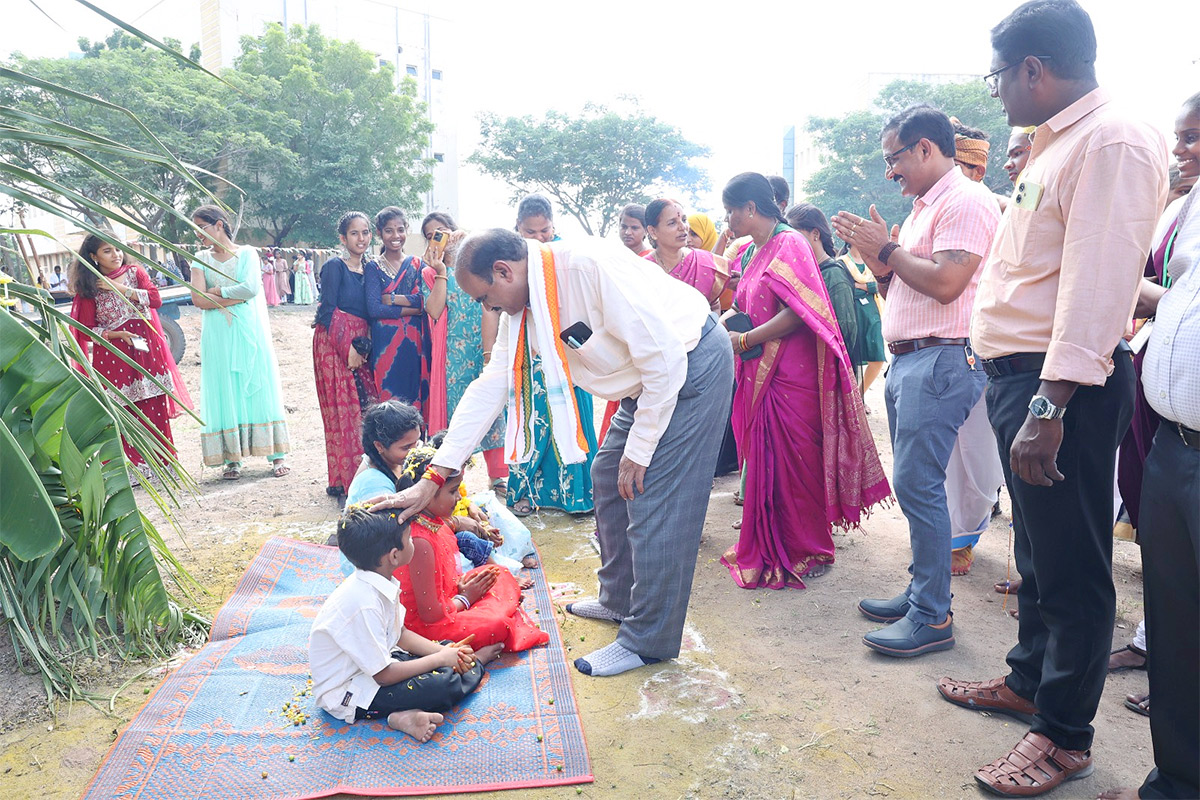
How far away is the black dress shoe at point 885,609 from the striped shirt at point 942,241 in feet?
3.82

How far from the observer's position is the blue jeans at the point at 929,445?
2.96m

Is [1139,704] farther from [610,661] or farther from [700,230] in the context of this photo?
[700,230]

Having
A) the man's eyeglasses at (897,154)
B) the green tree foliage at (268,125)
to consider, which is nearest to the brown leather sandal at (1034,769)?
the man's eyeglasses at (897,154)

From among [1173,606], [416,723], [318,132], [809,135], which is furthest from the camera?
[809,135]

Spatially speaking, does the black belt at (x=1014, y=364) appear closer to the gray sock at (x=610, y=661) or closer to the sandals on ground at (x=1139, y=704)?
the sandals on ground at (x=1139, y=704)

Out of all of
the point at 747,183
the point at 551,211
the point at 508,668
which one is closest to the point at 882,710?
the point at 508,668

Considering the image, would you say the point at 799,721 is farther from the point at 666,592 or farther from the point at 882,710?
the point at 666,592

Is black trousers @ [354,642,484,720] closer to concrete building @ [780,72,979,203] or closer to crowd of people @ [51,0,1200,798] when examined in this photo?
crowd of people @ [51,0,1200,798]

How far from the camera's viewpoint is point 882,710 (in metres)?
2.69

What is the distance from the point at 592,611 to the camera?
3.47 meters

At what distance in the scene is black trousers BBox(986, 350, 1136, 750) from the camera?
2066 millimetres

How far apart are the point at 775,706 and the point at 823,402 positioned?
1.53 metres

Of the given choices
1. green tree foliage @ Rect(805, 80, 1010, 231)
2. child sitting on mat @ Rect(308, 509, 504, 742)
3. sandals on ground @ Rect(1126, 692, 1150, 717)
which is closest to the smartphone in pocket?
child sitting on mat @ Rect(308, 509, 504, 742)

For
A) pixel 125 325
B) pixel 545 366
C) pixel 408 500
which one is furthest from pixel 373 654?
pixel 125 325
